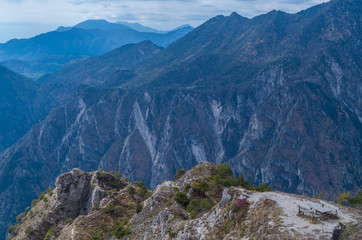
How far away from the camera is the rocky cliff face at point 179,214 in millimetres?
31531

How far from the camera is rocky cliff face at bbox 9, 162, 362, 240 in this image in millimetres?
31531

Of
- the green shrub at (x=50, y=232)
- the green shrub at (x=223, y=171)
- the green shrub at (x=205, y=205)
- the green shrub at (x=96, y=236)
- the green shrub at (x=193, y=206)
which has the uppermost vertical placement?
the green shrub at (x=205, y=205)

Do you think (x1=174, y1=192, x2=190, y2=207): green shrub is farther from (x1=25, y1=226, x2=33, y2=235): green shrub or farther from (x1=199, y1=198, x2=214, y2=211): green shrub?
(x1=25, y1=226, x2=33, y2=235): green shrub

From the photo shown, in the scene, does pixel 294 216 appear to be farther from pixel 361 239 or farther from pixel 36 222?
pixel 36 222

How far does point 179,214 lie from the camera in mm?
48812

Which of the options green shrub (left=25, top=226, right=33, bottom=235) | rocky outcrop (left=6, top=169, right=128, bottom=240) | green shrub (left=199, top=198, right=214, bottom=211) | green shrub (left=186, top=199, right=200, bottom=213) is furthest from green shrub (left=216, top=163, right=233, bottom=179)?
green shrub (left=25, top=226, right=33, bottom=235)

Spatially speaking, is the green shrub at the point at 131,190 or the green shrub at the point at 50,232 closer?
the green shrub at the point at 50,232

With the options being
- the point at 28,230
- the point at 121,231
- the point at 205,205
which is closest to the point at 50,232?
the point at 28,230

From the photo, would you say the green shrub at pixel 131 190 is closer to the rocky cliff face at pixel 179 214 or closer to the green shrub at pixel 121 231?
the rocky cliff face at pixel 179 214

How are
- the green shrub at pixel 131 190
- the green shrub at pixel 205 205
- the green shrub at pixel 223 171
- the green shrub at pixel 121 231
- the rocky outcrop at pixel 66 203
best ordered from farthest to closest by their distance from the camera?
the green shrub at pixel 131 190, the green shrub at pixel 223 171, the rocky outcrop at pixel 66 203, the green shrub at pixel 121 231, the green shrub at pixel 205 205

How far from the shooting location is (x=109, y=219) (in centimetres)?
6369

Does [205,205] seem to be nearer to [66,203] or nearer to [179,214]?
[179,214]

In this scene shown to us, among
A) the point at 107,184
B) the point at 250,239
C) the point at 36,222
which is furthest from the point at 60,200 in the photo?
the point at 250,239

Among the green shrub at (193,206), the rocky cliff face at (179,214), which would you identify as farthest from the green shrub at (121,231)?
the green shrub at (193,206)
